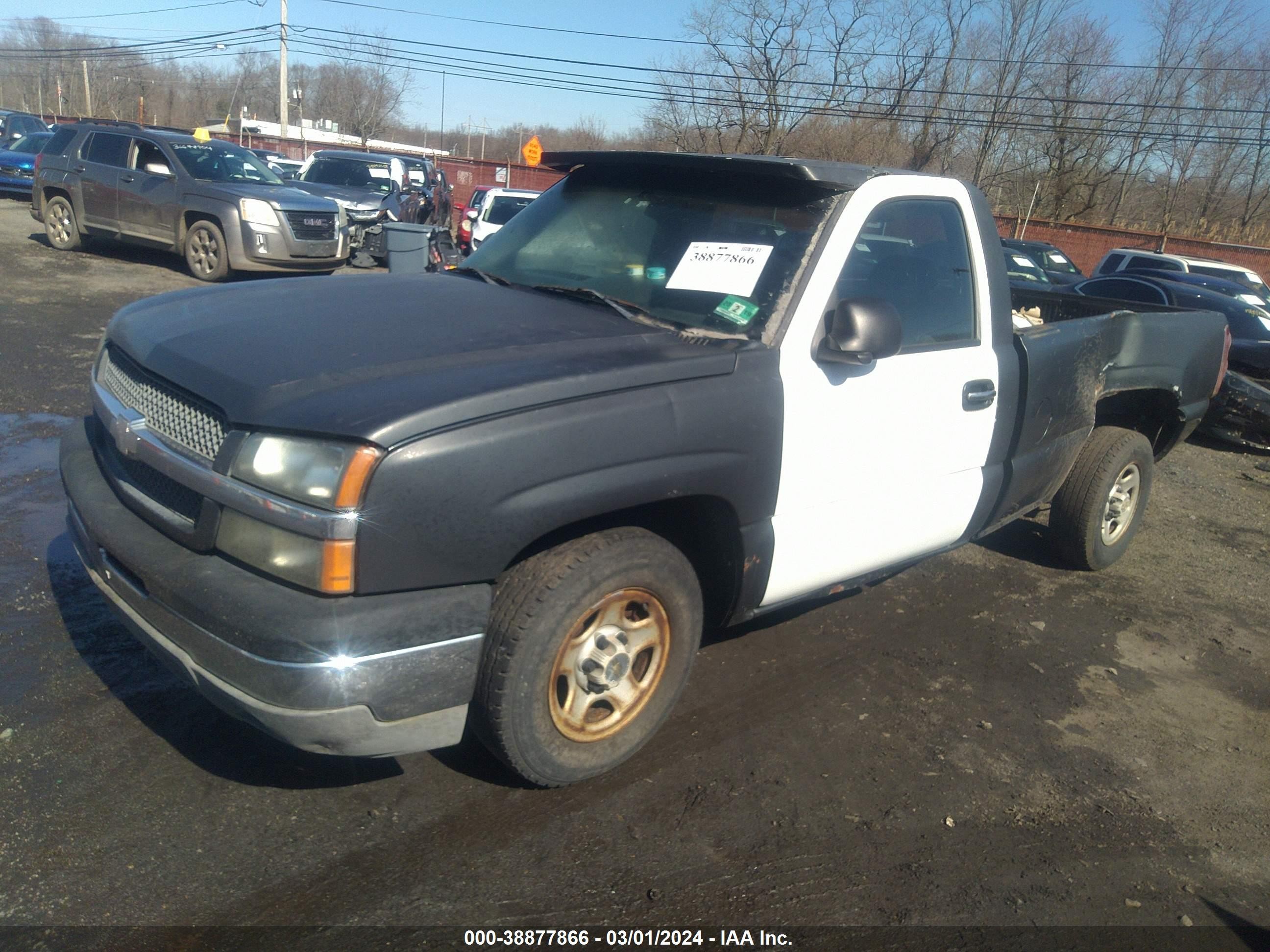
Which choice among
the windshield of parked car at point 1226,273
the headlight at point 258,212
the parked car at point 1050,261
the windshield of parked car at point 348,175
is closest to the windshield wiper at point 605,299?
the headlight at point 258,212

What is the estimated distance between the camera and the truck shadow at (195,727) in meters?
2.99

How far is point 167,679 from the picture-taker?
343 centimetres

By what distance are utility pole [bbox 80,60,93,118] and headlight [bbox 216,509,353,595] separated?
66.5 metres

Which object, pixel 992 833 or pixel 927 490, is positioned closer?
pixel 992 833

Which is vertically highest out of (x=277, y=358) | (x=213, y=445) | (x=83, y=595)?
(x=277, y=358)

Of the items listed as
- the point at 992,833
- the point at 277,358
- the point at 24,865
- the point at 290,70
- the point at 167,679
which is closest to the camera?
the point at 24,865

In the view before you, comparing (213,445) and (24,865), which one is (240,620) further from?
(24,865)

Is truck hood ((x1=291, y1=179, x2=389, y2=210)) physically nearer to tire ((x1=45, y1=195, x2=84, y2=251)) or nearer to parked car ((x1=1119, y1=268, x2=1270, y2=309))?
tire ((x1=45, y1=195, x2=84, y2=251))

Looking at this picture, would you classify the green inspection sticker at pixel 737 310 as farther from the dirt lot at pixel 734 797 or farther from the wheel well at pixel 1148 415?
the wheel well at pixel 1148 415

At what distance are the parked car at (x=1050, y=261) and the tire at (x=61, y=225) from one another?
53.2ft

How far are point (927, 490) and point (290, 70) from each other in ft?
260

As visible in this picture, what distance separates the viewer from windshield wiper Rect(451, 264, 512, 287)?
3773 mm

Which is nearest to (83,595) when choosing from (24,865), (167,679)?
(167,679)

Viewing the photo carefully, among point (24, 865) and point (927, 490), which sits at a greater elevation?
point (927, 490)
